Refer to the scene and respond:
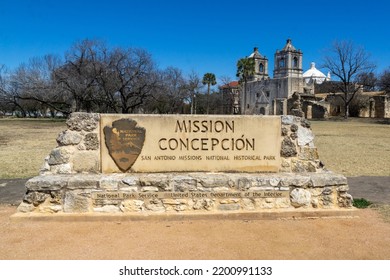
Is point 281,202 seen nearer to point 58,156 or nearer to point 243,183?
point 243,183

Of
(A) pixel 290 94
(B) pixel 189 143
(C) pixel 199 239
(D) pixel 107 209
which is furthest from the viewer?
(A) pixel 290 94

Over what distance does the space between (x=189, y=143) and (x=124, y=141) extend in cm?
106

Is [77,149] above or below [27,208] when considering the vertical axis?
above

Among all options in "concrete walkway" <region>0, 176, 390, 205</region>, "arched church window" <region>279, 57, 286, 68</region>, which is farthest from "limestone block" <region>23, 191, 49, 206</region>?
"arched church window" <region>279, 57, 286, 68</region>

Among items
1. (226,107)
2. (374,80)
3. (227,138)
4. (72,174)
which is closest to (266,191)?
(227,138)

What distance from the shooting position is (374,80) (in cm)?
6003

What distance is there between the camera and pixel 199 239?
14.7 ft

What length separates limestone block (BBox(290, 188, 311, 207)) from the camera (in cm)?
551

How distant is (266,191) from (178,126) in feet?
5.74

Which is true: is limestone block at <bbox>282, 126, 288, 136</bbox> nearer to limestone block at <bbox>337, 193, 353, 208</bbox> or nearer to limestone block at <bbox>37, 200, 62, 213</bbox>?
limestone block at <bbox>337, 193, 353, 208</bbox>

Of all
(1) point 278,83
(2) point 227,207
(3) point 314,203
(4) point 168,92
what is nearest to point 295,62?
(1) point 278,83

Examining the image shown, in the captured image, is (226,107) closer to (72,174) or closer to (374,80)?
(374,80)

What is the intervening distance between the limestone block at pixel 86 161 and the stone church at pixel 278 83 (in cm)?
5629

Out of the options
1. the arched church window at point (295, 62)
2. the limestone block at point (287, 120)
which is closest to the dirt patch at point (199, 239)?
the limestone block at point (287, 120)
